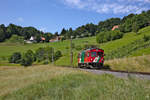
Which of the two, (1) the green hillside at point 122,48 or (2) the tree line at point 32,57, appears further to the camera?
(2) the tree line at point 32,57

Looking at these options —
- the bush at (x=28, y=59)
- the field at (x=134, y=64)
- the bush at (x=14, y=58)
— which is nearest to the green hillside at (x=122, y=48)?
the bush at (x=14, y=58)

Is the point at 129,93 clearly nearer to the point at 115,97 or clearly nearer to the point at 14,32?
the point at 115,97

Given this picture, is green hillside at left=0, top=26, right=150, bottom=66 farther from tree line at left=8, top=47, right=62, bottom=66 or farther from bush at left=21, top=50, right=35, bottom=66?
bush at left=21, top=50, right=35, bottom=66

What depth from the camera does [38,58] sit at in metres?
93.2

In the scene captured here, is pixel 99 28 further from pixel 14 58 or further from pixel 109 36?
pixel 14 58

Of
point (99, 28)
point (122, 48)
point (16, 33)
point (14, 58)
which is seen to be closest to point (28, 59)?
point (14, 58)

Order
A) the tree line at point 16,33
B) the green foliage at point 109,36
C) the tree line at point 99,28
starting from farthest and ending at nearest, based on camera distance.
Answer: the tree line at point 16,33 → the tree line at point 99,28 → the green foliage at point 109,36

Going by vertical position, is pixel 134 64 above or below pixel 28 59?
below

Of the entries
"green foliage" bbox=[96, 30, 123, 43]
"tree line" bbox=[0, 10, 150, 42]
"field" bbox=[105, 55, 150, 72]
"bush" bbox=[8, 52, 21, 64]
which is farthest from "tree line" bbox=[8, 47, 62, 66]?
"field" bbox=[105, 55, 150, 72]

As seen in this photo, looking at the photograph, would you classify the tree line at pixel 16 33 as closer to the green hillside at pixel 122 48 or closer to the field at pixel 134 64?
the green hillside at pixel 122 48

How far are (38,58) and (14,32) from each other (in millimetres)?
100307

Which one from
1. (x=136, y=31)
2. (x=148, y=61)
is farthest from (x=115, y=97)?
(x=136, y=31)

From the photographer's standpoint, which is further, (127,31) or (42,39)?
(42,39)

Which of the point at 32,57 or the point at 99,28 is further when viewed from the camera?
the point at 99,28
